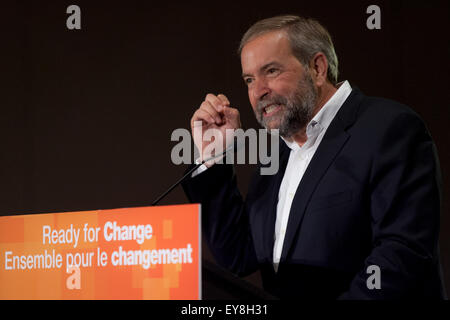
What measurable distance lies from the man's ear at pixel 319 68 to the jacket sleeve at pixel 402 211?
0.38 meters

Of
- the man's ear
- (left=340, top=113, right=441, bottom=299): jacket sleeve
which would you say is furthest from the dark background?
(left=340, top=113, right=441, bottom=299): jacket sleeve

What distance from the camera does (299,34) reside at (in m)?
1.81

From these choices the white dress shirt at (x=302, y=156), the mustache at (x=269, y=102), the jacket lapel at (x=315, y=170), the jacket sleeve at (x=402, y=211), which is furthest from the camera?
the mustache at (x=269, y=102)

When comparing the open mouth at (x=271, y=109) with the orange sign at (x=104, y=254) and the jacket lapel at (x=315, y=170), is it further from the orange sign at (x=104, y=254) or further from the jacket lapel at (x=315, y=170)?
the orange sign at (x=104, y=254)

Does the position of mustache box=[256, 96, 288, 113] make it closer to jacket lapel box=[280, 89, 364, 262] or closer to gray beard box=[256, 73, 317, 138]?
gray beard box=[256, 73, 317, 138]

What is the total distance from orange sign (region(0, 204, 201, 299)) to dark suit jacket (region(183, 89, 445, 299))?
0.52 m

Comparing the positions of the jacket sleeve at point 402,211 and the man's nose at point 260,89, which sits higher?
the man's nose at point 260,89

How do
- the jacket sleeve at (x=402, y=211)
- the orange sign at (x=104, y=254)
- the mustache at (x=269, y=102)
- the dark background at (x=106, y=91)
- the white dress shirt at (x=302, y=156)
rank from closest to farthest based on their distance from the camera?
the orange sign at (x=104, y=254) < the jacket sleeve at (x=402, y=211) < the white dress shirt at (x=302, y=156) < the mustache at (x=269, y=102) < the dark background at (x=106, y=91)

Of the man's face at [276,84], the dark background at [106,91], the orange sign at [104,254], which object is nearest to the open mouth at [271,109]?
the man's face at [276,84]

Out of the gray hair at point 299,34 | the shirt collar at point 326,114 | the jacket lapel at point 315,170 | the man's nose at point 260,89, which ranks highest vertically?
the gray hair at point 299,34

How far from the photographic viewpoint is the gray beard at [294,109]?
69.7 inches

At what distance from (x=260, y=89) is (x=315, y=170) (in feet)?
1.09

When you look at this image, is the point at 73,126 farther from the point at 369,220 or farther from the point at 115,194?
the point at 369,220

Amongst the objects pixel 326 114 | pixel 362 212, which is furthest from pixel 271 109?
pixel 362 212
